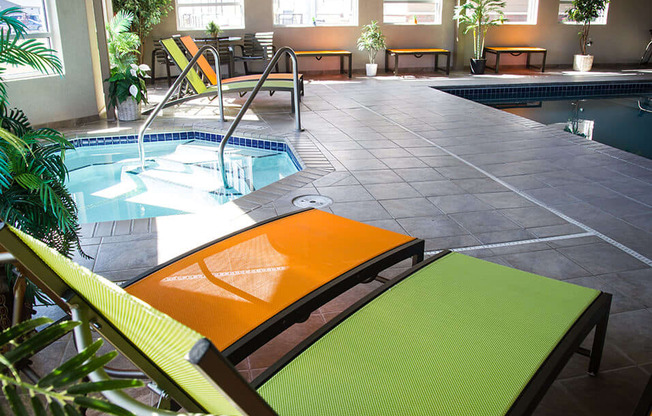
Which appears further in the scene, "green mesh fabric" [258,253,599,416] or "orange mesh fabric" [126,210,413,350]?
"orange mesh fabric" [126,210,413,350]

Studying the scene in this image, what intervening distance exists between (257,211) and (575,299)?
218 centimetres

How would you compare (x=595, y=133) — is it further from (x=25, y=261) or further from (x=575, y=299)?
(x=25, y=261)

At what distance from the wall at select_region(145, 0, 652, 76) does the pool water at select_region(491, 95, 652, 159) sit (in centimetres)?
328

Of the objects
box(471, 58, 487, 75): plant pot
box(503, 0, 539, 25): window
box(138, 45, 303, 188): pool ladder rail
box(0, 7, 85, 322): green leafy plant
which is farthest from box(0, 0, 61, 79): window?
box(503, 0, 539, 25): window

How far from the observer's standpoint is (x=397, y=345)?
1.55 meters

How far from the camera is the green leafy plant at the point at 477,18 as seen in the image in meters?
10.4

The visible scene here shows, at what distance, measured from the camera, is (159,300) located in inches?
68.5

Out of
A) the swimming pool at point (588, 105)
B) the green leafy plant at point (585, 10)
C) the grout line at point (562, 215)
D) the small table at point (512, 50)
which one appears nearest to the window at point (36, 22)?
the grout line at point (562, 215)

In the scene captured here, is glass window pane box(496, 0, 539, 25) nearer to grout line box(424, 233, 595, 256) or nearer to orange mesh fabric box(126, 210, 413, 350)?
grout line box(424, 233, 595, 256)

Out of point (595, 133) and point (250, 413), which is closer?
point (250, 413)

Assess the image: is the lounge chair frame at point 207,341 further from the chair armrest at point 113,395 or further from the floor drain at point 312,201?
the floor drain at point 312,201

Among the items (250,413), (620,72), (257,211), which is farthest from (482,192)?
(620,72)

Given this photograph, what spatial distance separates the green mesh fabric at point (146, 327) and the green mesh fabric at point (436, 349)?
459 mm

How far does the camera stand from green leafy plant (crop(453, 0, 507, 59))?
10.4m
